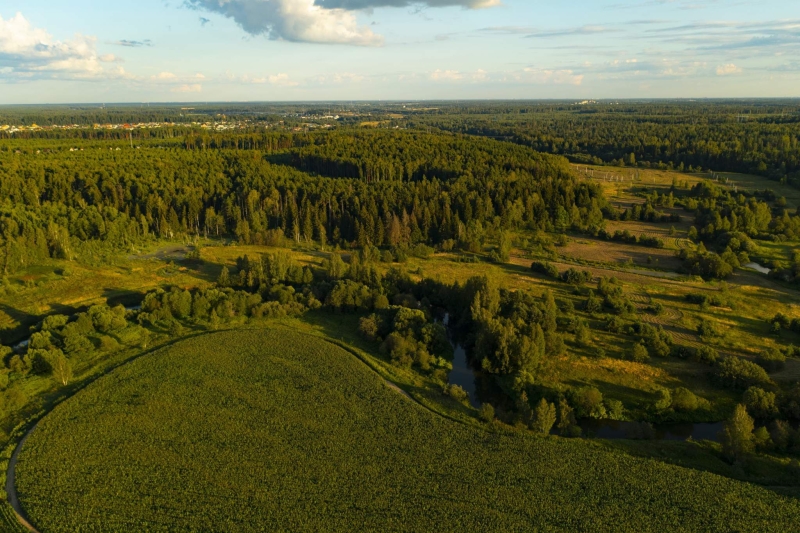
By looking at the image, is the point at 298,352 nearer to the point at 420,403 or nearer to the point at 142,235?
the point at 420,403

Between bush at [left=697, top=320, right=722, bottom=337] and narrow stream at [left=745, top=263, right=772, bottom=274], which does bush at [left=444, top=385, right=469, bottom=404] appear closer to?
bush at [left=697, top=320, right=722, bottom=337]

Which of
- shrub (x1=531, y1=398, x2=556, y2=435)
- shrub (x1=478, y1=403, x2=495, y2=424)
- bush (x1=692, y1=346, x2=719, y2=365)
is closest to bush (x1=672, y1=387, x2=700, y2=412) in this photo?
bush (x1=692, y1=346, x2=719, y2=365)

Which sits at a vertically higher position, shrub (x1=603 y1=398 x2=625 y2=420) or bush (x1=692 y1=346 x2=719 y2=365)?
bush (x1=692 y1=346 x2=719 y2=365)

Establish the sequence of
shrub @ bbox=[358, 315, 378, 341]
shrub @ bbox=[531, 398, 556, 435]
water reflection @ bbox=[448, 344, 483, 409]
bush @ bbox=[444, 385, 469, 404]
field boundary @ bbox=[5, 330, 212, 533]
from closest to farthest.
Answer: field boundary @ bbox=[5, 330, 212, 533], shrub @ bbox=[531, 398, 556, 435], bush @ bbox=[444, 385, 469, 404], water reflection @ bbox=[448, 344, 483, 409], shrub @ bbox=[358, 315, 378, 341]

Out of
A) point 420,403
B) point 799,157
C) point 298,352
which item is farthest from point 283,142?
point 799,157

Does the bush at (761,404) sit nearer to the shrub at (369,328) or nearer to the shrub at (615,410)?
the shrub at (615,410)

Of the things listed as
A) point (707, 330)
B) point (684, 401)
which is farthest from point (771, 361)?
point (684, 401)
